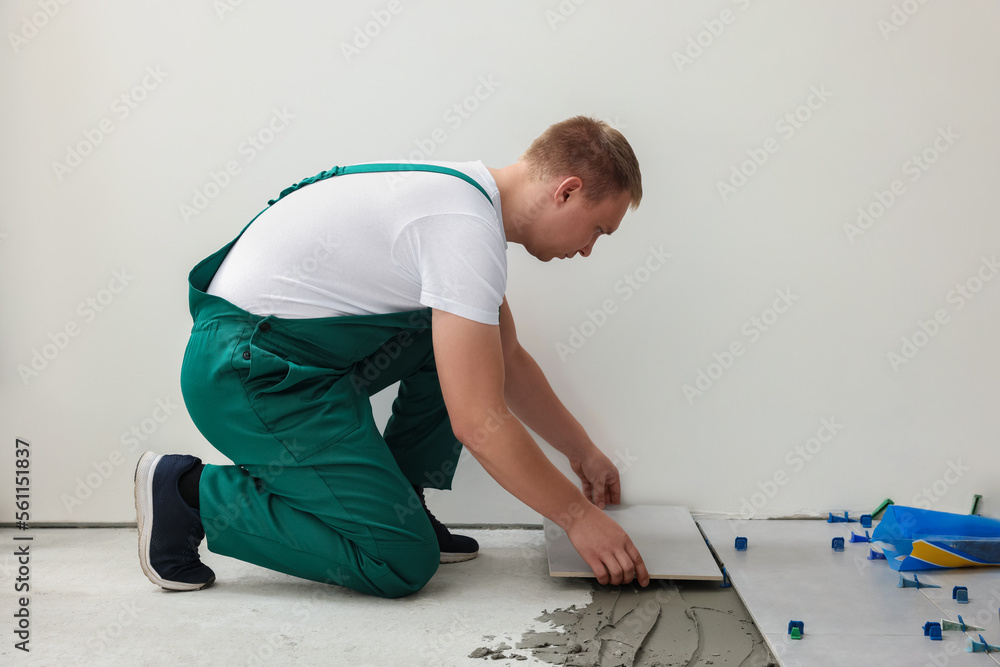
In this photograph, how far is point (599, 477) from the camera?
5.98ft

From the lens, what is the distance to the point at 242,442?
1418mm

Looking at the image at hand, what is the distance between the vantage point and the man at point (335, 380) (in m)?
1.38

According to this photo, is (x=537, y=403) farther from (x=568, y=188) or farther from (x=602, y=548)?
(x=568, y=188)

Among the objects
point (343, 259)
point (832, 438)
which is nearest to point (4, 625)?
point (343, 259)

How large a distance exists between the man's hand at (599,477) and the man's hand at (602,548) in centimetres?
40

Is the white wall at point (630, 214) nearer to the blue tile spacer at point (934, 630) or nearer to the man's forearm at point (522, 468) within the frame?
the man's forearm at point (522, 468)

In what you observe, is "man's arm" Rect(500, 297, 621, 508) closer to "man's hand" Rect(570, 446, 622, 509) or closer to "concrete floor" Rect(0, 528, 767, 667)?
"man's hand" Rect(570, 446, 622, 509)

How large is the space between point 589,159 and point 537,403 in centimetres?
60

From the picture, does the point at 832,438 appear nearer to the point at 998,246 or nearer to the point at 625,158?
the point at 998,246

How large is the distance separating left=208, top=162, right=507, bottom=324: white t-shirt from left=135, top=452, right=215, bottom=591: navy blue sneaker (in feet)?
1.13

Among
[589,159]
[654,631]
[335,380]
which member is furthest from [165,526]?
[589,159]

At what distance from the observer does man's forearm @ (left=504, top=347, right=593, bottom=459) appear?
1.74m

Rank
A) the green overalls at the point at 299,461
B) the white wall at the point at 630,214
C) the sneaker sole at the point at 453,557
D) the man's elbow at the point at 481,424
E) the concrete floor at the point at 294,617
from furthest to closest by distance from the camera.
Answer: the white wall at the point at 630,214, the sneaker sole at the point at 453,557, the green overalls at the point at 299,461, the man's elbow at the point at 481,424, the concrete floor at the point at 294,617

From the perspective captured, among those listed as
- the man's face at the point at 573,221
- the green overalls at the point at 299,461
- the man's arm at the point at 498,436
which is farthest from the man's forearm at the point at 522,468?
the man's face at the point at 573,221
